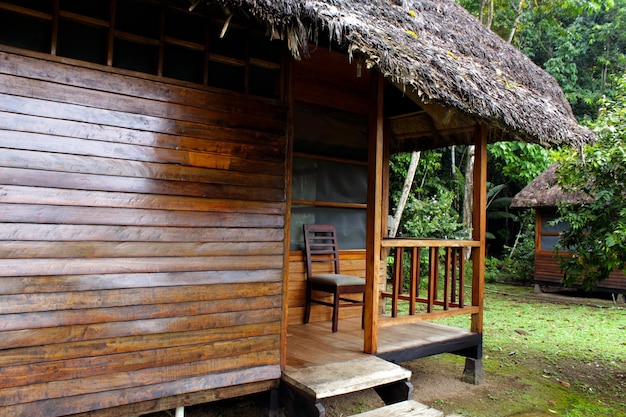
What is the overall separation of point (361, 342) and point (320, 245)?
1.08 m

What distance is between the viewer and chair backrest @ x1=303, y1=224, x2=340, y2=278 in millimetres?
4371

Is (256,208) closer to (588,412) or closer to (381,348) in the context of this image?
(381,348)

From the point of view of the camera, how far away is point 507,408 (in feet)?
11.7

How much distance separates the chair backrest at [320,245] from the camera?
4371 millimetres

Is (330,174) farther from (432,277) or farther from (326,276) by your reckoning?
(432,277)

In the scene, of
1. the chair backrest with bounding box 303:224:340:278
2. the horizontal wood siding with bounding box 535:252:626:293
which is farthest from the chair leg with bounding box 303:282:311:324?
the horizontal wood siding with bounding box 535:252:626:293

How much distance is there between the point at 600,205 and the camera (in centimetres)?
423

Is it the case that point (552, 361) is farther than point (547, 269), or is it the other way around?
point (547, 269)

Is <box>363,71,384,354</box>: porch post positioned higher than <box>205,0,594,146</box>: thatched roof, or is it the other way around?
<box>205,0,594,146</box>: thatched roof

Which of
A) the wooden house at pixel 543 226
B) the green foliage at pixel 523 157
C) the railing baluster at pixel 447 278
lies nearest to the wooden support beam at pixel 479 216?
the railing baluster at pixel 447 278

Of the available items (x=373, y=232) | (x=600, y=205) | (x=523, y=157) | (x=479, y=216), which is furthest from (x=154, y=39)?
(x=523, y=157)

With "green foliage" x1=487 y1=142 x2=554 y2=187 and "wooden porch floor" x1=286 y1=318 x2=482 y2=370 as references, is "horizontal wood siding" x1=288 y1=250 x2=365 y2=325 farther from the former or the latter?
"green foliage" x1=487 y1=142 x2=554 y2=187

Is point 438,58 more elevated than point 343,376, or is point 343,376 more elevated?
point 438,58

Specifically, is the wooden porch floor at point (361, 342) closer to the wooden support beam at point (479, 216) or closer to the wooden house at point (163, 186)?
the wooden house at point (163, 186)
